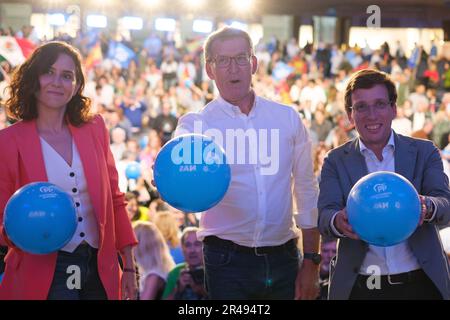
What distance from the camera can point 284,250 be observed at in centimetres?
321

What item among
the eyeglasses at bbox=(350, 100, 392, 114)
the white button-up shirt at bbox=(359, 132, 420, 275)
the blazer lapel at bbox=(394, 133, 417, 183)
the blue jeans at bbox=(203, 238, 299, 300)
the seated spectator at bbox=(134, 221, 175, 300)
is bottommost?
the seated spectator at bbox=(134, 221, 175, 300)

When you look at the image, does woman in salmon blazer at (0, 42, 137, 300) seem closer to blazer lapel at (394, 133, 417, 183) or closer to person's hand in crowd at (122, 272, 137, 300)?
person's hand in crowd at (122, 272, 137, 300)

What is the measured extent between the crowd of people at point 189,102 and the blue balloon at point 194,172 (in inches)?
94.7

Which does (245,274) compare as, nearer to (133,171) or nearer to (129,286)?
(129,286)

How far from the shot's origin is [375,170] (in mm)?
2994

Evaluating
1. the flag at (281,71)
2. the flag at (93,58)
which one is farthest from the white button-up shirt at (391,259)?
the flag at (281,71)

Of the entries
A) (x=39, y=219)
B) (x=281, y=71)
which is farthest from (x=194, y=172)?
(x=281, y=71)

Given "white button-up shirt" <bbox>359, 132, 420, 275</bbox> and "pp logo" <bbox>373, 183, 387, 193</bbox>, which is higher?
"pp logo" <bbox>373, 183, 387, 193</bbox>

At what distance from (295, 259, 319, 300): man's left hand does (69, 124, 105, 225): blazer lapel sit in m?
0.79

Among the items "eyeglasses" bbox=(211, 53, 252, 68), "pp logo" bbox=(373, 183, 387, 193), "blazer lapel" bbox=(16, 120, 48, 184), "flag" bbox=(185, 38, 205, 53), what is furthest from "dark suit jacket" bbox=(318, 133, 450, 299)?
"flag" bbox=(185, 38, 205, 53)

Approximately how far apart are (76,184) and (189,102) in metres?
13.5

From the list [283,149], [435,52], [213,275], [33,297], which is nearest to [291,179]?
[283,149]

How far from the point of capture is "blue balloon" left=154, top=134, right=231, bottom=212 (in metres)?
2.92

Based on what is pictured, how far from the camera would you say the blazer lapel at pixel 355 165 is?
2969mm
